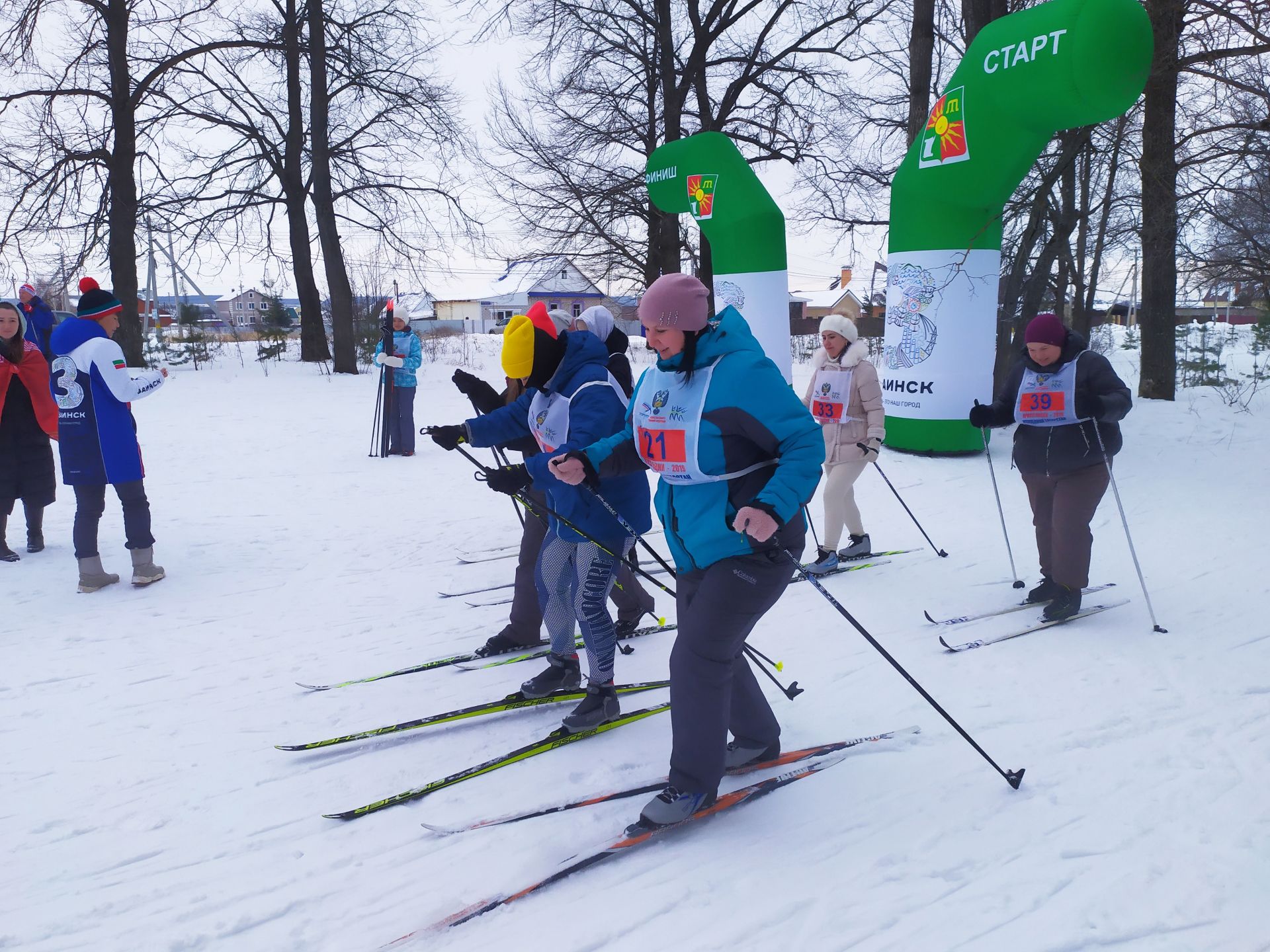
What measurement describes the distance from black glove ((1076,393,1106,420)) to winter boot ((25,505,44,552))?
7.05 meters

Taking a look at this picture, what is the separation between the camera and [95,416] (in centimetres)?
535

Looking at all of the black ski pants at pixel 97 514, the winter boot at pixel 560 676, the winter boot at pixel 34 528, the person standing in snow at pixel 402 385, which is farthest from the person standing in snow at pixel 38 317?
the winter boot at pixel 560 676

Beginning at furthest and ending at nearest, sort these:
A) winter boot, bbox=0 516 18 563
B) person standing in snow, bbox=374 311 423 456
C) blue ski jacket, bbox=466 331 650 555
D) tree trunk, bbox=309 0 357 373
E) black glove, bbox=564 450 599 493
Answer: tree trunk, bbox=309 0 357 373 < person standing in snow, bbox=374 311 423 456 < winter boot, bbox=0 516 18 563 < blue ski jacket, bbox=466 331 650 555 < black glove, bbox=564 450 599 493

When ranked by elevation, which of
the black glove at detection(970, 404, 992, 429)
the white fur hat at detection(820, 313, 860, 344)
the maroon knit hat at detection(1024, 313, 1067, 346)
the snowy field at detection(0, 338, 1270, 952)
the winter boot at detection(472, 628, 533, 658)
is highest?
the white fur hat at detection(820, 313, 860, 344)

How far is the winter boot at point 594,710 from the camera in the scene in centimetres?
352

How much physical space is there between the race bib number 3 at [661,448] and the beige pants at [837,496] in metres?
3.30

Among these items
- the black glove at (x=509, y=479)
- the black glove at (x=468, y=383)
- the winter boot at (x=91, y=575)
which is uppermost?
the black glove at (x=468, y=383)

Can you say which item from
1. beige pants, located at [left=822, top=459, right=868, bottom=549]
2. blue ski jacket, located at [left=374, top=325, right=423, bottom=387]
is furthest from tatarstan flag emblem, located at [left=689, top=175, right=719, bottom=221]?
beige pants, located at [left=822, top=459, right=868, bottom=549]

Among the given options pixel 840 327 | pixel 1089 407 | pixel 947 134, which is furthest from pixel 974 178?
pixel 1089 407

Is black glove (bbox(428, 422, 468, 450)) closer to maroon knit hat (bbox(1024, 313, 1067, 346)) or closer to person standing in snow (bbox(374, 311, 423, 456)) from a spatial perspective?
maroon knit hat (bbox(1024, 313, 1067, 346))

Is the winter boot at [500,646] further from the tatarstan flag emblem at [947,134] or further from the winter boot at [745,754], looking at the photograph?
the tatarstan flag emblem at [947,134]

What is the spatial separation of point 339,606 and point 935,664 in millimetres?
3576

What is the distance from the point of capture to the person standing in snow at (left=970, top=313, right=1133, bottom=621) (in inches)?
183

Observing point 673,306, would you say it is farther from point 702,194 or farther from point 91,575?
point 702,194
